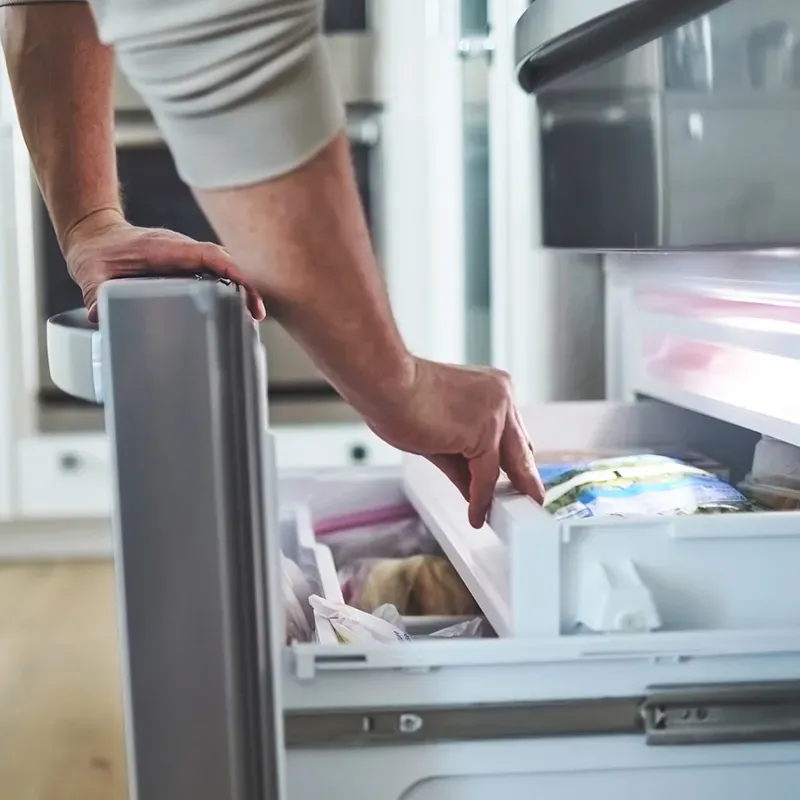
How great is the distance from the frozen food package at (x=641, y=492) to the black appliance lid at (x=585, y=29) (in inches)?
9.7

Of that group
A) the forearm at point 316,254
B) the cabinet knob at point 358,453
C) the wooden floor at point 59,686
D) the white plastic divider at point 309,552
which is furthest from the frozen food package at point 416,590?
the cabinet knob at point 358,453

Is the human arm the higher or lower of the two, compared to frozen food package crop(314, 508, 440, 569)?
higher

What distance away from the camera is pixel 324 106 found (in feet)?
1.49

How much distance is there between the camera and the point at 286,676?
0.47 m

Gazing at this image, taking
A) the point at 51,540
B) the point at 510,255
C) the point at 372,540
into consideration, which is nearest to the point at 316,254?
the point at 372,540

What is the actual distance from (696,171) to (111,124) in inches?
12.4

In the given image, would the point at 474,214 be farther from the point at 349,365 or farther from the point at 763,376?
the point at 349,365

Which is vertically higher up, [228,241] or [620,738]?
[228,241]

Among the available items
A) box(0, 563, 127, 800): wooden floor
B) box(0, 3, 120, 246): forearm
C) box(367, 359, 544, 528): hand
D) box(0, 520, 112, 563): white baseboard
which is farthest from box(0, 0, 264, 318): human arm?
box(0, 520, 112, 563): white baseboard

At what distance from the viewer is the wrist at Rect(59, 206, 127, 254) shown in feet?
1.90

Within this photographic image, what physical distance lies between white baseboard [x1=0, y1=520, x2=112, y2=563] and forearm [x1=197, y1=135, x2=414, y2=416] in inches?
49.2

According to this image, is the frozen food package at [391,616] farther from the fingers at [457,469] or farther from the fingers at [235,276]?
the fingers at [235,276]

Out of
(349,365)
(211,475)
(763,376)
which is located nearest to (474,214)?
(763,376)

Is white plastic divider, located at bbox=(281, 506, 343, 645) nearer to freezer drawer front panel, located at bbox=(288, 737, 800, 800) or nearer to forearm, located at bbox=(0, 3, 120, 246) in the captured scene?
freezer drawer front panel, located at bbox=(288, 737, 800, 800)
